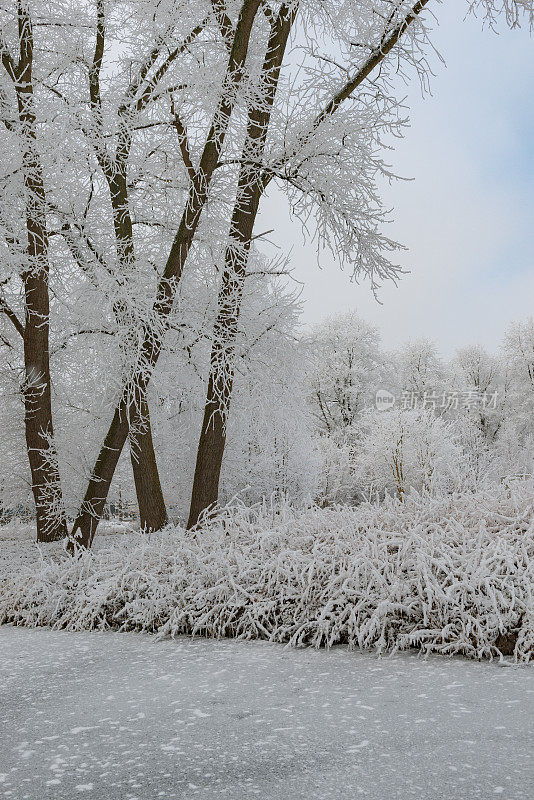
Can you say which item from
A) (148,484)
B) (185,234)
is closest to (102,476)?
(148,484)

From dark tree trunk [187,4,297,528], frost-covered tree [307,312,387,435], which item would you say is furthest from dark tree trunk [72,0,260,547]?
frost-covered tree [307,312,387,435]

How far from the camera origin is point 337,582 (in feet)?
14.8

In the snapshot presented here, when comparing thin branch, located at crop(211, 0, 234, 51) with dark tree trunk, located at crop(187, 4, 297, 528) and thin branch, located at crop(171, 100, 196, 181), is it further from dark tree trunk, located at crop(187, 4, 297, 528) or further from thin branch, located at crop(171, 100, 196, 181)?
thin branch, located at crop(171, 100, 196, 181)

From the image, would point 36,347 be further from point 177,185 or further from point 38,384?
point 177,185

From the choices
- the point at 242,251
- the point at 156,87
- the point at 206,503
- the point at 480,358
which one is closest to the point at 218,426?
the point at 206,503

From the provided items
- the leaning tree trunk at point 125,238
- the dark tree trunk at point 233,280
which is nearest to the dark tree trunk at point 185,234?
the leaning tree trunk at point 125,238

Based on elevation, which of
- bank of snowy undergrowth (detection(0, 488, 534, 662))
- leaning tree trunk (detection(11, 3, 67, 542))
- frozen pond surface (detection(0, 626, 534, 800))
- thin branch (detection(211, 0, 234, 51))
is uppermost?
thin branch (detection(211, 0, 234, 51))

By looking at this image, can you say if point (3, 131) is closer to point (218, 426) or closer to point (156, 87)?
point (156, 87)

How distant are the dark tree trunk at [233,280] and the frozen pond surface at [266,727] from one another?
320cm

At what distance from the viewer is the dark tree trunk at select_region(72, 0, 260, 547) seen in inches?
270

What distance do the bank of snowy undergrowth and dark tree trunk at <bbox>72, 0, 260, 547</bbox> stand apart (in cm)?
172

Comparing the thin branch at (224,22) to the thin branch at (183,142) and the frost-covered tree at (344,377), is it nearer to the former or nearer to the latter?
the thin branch at (183,142)

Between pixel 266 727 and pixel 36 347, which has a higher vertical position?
pixel 36 347

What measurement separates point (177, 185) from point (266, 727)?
21.4 ft
